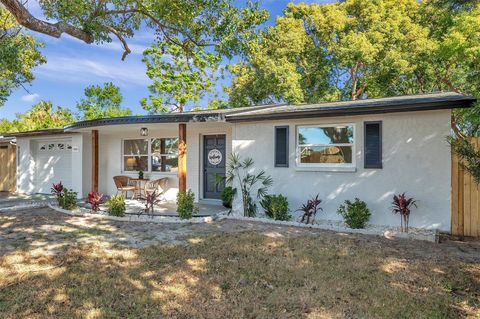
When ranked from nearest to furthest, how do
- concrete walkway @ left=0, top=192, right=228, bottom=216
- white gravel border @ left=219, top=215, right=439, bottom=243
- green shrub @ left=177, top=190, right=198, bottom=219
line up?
1. white gravel border @ left=219, top=215, right=439, bottom=243
2. green shrub @ left=177, top=190, right=198, bottom=219
3. concrete walkway @ left=0, top=192, right=228, bottom=216

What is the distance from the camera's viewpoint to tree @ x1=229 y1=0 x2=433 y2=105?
18.8 m

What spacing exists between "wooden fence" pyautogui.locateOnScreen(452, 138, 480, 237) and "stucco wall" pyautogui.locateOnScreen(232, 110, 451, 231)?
0.23 m

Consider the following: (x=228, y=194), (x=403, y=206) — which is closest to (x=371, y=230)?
(x=403, y=206)

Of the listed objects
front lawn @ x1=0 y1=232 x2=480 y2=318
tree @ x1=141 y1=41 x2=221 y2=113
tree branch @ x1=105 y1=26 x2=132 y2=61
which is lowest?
front lawn @ x1=0 y1=232 x2=480 y2=318

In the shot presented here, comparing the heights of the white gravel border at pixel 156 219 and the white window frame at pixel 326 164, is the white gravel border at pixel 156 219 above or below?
below

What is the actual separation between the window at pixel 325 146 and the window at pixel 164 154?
204 inches

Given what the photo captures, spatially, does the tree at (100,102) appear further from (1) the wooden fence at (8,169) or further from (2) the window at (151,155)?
(2) the window at (151,155)

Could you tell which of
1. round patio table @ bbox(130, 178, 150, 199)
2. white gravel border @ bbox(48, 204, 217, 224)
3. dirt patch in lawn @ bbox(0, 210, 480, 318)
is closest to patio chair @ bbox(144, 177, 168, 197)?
round patio table @ bbox(130, 178, 150, 199)

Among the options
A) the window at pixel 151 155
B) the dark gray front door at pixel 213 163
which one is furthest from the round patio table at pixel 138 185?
the dark gray front door at pixel 213 163

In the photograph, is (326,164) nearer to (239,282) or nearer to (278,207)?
(278,207)

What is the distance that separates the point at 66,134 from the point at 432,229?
13250 mm

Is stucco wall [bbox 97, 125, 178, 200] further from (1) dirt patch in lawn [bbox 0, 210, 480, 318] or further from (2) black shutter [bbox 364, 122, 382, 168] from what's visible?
(2) black shutter [bbox 364, 122, 382, 168]

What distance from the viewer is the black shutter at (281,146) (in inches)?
351

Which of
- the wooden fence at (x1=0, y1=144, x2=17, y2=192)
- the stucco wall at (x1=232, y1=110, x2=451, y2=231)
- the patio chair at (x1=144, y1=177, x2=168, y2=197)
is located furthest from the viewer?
the wooden fence at (x1=0, y1=144, x2=17, y2=192)
